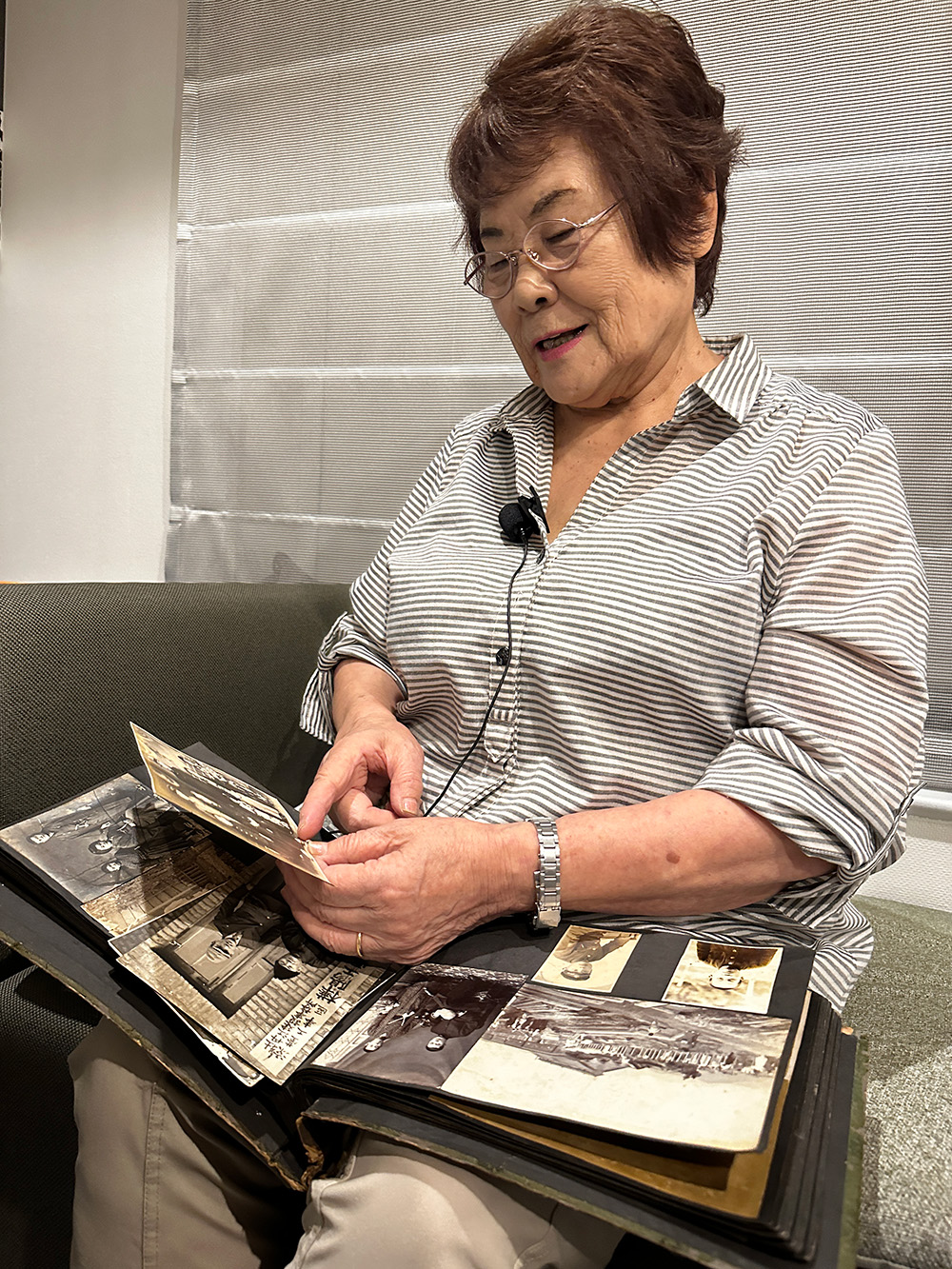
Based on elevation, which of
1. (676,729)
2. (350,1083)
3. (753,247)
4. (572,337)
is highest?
(753,247)

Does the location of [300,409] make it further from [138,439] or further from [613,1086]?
[613,1086]

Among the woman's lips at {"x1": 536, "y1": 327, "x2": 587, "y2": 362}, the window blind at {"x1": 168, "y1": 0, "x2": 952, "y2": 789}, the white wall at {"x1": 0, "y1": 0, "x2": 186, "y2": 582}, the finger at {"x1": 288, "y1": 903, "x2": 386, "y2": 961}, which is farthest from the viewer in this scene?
the white wall at {"x1": 0, "y1": 0, "x2": 186, "y2": 582}

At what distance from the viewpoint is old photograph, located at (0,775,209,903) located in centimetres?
77

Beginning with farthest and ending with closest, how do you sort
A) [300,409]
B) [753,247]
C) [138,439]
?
1. [138,439]
2. [300,409]
3. [753,247]

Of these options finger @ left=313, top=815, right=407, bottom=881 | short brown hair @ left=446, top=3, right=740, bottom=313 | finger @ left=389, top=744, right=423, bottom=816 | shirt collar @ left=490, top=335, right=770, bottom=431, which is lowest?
finger @ left=389, top=744, right=423, bottom=816

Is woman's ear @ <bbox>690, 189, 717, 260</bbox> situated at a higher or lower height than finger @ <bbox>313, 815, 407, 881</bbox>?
higher

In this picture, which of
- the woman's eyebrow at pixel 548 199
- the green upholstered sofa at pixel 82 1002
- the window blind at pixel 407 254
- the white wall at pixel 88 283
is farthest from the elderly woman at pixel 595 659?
the white wall at pixel 88 283

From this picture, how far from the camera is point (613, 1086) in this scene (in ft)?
1.89

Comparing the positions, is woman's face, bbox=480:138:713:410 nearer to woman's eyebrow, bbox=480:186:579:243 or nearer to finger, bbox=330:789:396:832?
woman's eyebrow, bbox=480:186:579:243

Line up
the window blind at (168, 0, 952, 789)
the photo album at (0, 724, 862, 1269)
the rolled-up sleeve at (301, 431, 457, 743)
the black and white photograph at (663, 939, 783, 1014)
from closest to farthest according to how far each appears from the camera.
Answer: the photo album at (0, 724, 862, 1269), the black and white photograph at (663, 939, 783, 1014), the rolled-up sleeve at (301, 431, 457, 743), the window blind at (168, 0, 952, 789)

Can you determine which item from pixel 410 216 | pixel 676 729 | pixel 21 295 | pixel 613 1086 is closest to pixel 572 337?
pixel 676 729

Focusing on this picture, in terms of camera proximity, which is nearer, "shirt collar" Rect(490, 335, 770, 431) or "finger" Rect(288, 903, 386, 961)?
"finger" Rect(288, 903, 386, 961)

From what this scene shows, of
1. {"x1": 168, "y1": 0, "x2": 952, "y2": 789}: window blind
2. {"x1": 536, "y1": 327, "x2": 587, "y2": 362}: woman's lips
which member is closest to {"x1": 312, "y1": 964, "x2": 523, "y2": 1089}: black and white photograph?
{"x1": 536, "y1": 327, "x2": 587, "y2": 362}: woman's lips

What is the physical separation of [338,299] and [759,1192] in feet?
5.58
